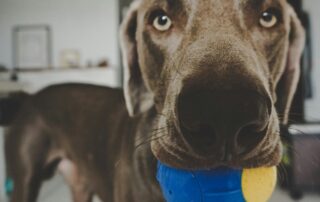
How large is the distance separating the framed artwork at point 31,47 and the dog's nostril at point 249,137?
4.03 m

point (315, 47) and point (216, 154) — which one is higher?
point (315, 47)

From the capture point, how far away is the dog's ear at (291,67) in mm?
1066

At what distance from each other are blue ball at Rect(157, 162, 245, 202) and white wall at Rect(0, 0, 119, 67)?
3615 mm

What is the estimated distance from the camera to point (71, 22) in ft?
14.0

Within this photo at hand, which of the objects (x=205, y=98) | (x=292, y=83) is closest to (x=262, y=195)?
(x=205, y=98)

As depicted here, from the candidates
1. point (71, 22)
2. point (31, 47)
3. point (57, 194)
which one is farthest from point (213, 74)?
point (31, 47)

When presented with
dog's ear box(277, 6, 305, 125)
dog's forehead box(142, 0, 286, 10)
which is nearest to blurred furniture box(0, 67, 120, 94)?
dog's ear box(277, 6, 305, 125)

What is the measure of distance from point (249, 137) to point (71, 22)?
13.0ft

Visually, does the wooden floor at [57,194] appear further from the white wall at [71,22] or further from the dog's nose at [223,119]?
the white wall at [71,22]

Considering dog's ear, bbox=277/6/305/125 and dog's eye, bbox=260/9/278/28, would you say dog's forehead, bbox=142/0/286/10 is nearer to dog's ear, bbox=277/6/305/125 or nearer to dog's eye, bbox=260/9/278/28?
dog's eye, bbox=260/9/278/28

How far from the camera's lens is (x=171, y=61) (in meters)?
0.85

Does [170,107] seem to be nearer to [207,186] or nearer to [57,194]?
[207,186]

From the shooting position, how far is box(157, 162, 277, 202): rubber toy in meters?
0.61

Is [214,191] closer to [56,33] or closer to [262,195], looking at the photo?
[262,195]
